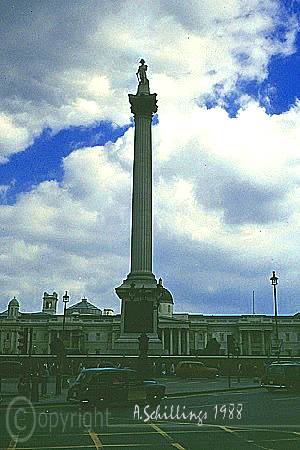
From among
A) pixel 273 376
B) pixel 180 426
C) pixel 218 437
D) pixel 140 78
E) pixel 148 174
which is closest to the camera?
pixel 218 437

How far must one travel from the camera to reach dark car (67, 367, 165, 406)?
80.5 feet

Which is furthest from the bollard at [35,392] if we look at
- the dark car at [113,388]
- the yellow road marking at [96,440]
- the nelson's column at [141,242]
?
the nelson's column at [141,242]

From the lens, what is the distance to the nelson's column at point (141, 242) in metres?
66.8

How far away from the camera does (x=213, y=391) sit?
3684 centimetres

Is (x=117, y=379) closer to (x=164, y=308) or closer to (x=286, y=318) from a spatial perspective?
(x=164, y=308)

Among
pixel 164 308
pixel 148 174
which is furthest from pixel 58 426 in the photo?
pixel 164 308

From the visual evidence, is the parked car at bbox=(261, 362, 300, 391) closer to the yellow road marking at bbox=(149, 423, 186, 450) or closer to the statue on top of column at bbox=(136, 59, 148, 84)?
the yellow road marking at bbox=(149, 423, 186, 450)

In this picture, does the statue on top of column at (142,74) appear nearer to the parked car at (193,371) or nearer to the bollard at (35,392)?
the parked car at (193,371)

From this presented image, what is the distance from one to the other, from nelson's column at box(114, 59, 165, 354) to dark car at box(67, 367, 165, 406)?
36319 millimetres

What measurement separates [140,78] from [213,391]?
54.4 meters

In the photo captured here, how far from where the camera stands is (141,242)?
72.4 metres

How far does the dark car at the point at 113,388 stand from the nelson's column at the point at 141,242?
3632cm

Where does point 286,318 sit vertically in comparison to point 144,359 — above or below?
above

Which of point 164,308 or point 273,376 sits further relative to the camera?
point 164,308
